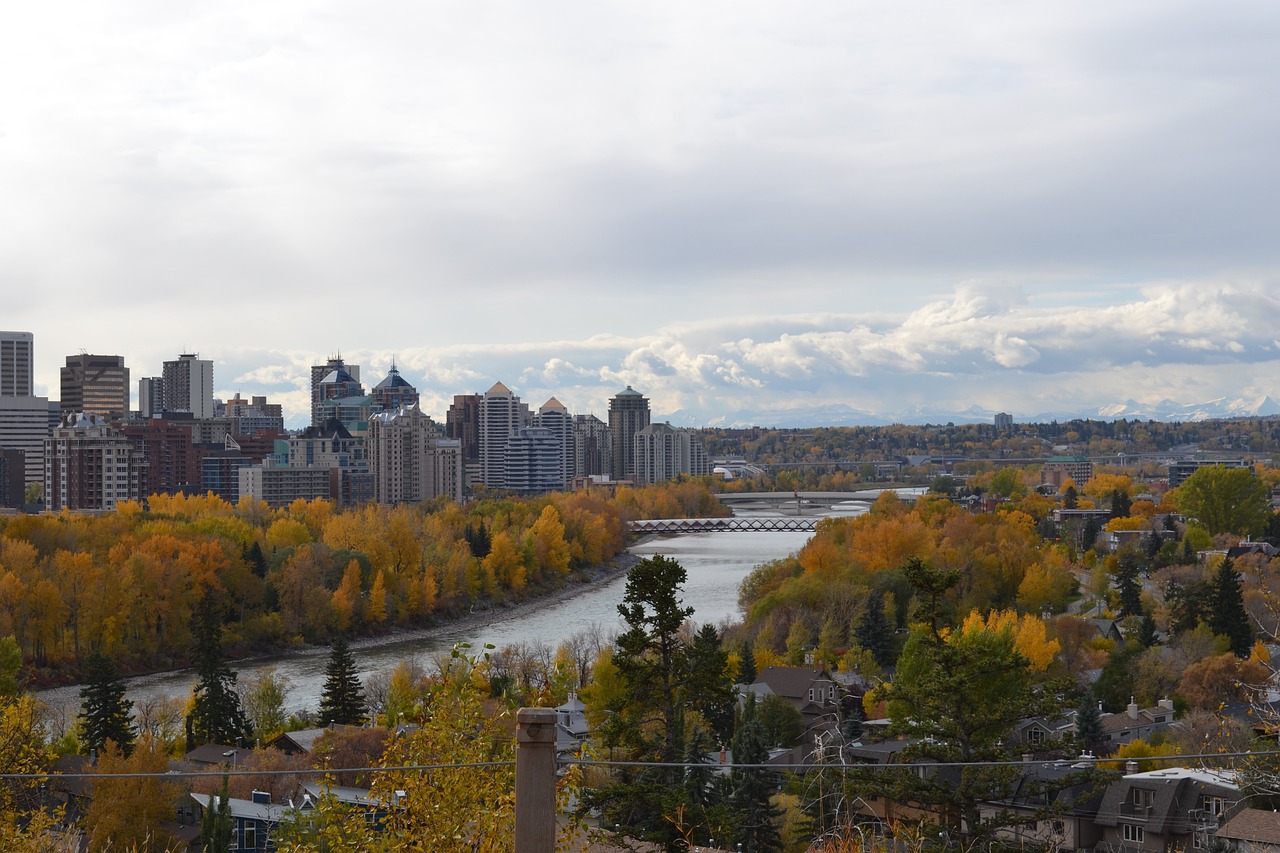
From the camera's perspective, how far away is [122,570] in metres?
26.2

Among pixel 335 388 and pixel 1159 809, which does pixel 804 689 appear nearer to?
pixel 1159 809

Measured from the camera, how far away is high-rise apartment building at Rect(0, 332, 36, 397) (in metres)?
83.1

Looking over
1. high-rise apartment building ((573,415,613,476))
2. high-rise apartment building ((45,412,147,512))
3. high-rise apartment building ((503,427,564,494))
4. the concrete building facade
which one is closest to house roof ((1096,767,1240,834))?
high-rise apartment building ((45,412,147,512))

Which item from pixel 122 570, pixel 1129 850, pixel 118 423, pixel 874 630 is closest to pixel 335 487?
pixel 118 423

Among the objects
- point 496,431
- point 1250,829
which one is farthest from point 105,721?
point 496,431

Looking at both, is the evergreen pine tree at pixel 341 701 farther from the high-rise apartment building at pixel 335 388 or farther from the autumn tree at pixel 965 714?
the high-rise apartment building at pixel 335 388

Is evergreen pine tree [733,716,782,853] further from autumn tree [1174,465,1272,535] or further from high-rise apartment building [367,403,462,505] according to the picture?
high-rise apartment building [367,403,462,505]

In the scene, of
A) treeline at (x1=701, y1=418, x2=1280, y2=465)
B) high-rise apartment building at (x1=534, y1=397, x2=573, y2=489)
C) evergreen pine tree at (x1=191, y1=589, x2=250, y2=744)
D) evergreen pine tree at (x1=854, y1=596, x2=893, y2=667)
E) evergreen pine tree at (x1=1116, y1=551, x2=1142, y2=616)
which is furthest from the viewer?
treeline at (x1=701, y1=418, x2=1280, y2=465)

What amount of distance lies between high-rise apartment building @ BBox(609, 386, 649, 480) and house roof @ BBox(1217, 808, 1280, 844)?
90530 mm

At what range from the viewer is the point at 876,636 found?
20.5 meters

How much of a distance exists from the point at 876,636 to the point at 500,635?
949cm

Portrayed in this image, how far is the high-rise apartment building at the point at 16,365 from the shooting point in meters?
83.1

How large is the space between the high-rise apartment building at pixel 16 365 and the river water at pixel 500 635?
56664 millimetres

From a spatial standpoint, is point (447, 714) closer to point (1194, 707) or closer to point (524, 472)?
point (1194, 707)
